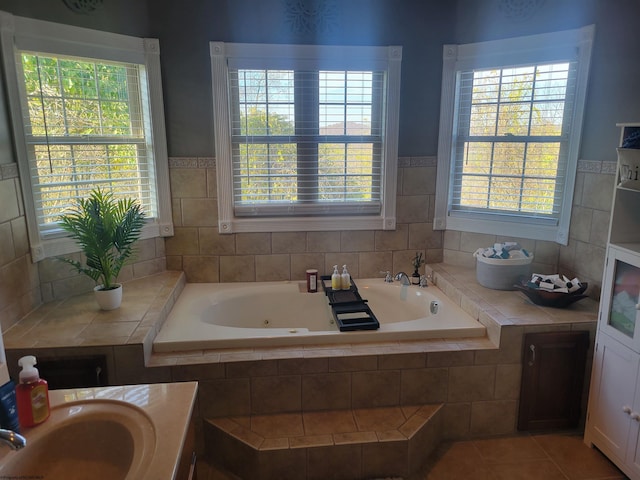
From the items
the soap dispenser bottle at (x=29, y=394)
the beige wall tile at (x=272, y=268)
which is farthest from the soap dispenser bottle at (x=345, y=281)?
the soap dispenser bottle at (x=29, y=394)

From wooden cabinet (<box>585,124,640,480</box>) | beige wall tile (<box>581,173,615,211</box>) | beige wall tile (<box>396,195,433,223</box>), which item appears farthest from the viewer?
beige wall tile (<box>396,195,433,223</box>)

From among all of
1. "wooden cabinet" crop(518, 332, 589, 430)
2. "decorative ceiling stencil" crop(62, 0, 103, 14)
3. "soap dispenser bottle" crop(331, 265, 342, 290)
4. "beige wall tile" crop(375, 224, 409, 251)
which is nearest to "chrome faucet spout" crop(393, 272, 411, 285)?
"beige wall tile" crop(375, 224, 409, 251)

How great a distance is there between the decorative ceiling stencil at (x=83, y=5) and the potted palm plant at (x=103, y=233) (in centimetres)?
113

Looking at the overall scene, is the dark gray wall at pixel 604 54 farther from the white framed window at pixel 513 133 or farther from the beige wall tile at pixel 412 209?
the beige wall tile at pixel 412 209

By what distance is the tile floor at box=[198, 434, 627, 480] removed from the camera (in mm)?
2383

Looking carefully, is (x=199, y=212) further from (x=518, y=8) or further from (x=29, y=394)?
(x=518, y=8)

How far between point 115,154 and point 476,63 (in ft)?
8.86

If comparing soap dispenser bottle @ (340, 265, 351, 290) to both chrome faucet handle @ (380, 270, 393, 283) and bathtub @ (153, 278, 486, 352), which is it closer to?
bathtub @ (153, 278, 486, 352)

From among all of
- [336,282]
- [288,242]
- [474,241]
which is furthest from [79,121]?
[474,241]

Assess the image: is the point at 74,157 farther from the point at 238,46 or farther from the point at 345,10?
the point at 345,10

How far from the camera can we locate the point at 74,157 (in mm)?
2979

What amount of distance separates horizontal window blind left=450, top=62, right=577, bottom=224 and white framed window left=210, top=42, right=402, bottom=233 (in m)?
0.56

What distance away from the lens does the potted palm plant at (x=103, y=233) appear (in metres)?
2.68

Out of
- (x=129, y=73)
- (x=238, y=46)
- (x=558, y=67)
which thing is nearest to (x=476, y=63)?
(x=558, y=67)
